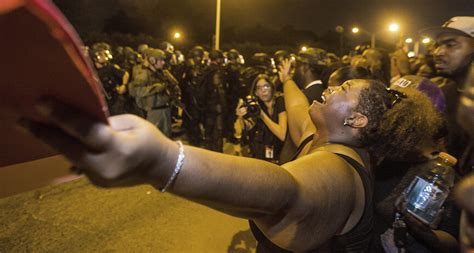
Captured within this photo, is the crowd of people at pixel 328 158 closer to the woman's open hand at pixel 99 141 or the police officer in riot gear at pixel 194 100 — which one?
the woman's open hand at pixel 99 141

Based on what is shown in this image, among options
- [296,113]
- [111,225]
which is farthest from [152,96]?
[296,113]

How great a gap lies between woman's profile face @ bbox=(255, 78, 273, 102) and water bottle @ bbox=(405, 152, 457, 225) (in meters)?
3.26

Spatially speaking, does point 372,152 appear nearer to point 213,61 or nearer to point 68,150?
point 68,150

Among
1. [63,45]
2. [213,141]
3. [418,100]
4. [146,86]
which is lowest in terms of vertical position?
[213,141]

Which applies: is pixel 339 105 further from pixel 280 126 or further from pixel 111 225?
pixel 111 225

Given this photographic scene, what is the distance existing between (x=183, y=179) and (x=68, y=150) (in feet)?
0.88

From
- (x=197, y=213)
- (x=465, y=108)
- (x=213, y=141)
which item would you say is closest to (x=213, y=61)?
(x=213, y=141)

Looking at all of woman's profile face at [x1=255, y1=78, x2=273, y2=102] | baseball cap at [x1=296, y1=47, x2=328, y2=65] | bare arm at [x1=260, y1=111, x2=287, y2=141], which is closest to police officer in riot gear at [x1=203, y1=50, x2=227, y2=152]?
woman's profile face at [x1=255, y1=78, x2=273, y2=102]

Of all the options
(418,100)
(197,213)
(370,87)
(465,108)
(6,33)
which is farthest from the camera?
(197,213)

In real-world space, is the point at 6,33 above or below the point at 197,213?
above

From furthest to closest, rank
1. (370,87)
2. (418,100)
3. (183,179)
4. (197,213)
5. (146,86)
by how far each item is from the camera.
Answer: (146,86) < (197,213) < (418,100) < (370,87) < (183,179)

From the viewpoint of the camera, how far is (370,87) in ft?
6.56

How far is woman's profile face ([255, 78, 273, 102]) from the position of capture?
16.7ft

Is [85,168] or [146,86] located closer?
[85,168]
